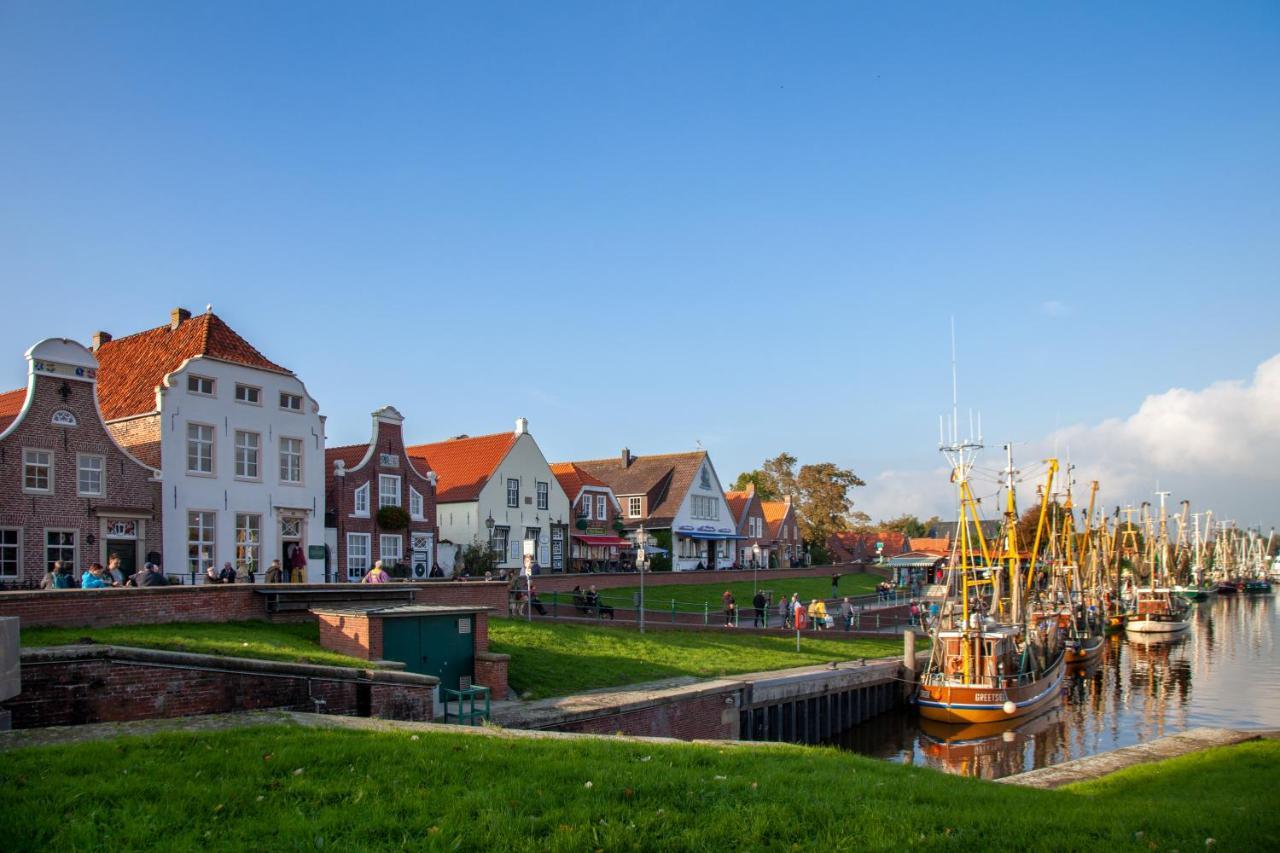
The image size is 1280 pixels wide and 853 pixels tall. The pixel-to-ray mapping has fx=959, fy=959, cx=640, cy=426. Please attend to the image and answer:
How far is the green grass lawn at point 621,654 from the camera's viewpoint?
23.6 m

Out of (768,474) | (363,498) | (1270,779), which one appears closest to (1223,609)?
(768,474)

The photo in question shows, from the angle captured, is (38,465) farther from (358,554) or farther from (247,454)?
(358,554)

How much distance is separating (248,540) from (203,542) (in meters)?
1.82

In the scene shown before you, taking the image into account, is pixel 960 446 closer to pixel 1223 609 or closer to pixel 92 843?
pixel 92 843

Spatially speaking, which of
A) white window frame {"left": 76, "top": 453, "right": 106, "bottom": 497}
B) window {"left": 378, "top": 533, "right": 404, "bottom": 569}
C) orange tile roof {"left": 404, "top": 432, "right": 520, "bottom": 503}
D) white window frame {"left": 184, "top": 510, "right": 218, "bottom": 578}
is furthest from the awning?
white window frame {"left": 76, "top": 453, "right": 106, "bottom": 497}

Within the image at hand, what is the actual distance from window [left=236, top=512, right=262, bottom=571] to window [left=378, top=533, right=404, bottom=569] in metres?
7.54

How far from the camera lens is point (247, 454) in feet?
113

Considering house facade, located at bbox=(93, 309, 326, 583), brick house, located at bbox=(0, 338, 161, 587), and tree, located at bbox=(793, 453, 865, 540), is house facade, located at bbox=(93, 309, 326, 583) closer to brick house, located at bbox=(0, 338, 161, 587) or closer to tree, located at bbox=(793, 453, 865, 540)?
brick house, located at bbox=(0, 338, 161, 587)

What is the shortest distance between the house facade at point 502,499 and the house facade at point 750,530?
2390cm

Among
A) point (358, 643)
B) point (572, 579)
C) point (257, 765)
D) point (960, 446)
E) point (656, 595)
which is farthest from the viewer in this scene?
point (656, 595)

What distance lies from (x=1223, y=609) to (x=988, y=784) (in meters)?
98.4

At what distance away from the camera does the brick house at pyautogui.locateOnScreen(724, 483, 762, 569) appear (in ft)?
251

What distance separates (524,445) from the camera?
5191 centimetres

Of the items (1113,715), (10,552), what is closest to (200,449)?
(10,552)
